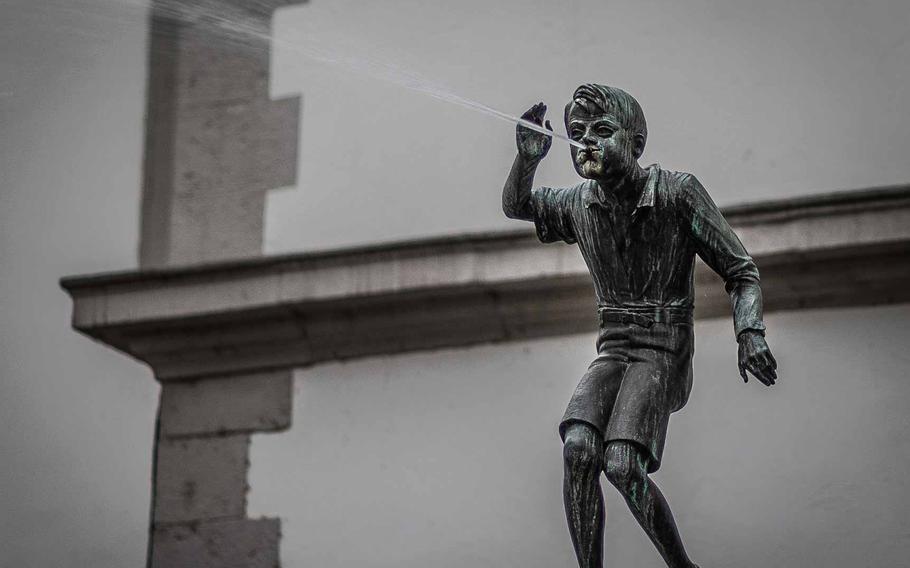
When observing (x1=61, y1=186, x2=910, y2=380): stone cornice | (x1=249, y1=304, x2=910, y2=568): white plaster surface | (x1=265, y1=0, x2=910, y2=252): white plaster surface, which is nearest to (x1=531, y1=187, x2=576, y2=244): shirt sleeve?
(x1=61, y1=186, x2=910, y2=380): stone cornice

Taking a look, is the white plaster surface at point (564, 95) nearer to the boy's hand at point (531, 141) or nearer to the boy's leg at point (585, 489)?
the boy's hand at point (531, 141)

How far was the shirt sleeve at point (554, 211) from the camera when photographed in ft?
20.6

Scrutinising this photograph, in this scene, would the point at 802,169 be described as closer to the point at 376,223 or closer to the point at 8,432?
the point at 376,223

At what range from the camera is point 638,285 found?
6.16m

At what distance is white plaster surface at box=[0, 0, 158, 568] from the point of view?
8.87 metres

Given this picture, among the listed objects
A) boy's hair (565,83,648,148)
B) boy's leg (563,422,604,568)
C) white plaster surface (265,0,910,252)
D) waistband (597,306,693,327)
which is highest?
white plaster surface (265,0,910,252)

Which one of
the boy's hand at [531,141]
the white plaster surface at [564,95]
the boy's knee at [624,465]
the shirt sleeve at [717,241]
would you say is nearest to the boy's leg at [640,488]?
the boy's knee at [624,465]

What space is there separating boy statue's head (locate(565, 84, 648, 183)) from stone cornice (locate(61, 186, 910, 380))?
6.76ft

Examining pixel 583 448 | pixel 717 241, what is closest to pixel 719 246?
pixel 717 241

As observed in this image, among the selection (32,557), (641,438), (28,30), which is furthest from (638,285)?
(28,30)

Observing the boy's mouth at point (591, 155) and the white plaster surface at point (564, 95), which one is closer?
the boy's mouth at point (591, 155)

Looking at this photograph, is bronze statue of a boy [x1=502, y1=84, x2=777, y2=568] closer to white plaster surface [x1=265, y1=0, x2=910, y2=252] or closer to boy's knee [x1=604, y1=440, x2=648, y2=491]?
boy's knee [x1=604, y1=440, x2=648, y2=491]

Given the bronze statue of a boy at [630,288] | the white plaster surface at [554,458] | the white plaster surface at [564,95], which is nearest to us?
the bronze statue of a boy at [630,288]

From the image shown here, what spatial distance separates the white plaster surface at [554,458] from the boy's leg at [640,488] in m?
1.97
